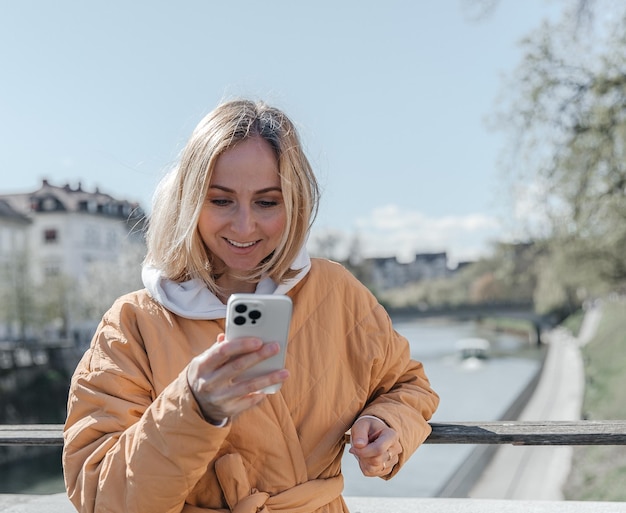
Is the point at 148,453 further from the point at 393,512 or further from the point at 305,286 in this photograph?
the point at 393,512

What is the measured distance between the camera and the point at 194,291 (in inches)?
57.9

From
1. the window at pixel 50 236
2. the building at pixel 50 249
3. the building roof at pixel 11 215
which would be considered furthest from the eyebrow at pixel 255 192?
the window at pixel 50 236

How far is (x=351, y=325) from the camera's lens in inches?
62.0

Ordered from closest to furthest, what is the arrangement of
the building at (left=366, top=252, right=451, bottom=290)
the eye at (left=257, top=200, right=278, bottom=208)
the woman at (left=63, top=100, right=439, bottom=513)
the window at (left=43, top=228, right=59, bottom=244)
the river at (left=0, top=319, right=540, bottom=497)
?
the woman at (left=63, top=100, right=439, bottom=513), the eye at (left=257, top=200, right=278, bottom=208), the river at (left=0, top=319, right=540, bottom=497), the window at (left=43, top=228, right=59, bottom=244), the building at (left=366, top=252, right=451, bottom=290)

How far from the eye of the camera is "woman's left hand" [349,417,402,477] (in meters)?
1.39

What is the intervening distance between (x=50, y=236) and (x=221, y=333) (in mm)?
27286

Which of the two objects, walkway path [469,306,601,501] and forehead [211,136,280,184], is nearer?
forehead [211,136,280,184]

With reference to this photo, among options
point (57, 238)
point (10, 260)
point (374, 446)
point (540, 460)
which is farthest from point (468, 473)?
point (57, 238)

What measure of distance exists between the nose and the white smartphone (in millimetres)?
358

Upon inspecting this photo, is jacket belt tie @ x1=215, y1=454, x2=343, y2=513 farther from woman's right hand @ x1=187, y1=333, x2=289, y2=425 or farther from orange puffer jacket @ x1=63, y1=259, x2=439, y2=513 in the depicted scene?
woman's right hand @ x1=187, y1=333, x2=289, y2=425

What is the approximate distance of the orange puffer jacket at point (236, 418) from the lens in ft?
3.81

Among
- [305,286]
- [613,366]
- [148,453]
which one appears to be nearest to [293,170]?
[305,286]

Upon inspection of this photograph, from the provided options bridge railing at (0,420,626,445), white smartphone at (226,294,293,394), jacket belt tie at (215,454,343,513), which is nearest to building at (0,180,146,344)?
bridge railing at (0,420,626,445)

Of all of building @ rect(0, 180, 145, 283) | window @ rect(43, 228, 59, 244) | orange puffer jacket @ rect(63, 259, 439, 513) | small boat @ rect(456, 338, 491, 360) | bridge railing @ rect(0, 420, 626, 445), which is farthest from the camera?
small boat @ rect(456, 338, 491, 360)
